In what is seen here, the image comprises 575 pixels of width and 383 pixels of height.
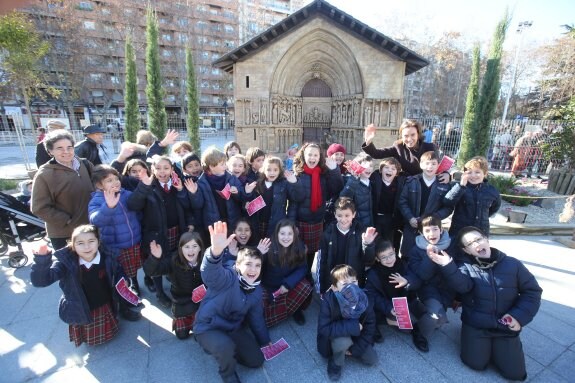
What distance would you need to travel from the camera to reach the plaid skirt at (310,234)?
3.56 m

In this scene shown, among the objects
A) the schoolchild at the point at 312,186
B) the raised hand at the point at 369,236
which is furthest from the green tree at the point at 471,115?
the raised hand at the point at 369,236

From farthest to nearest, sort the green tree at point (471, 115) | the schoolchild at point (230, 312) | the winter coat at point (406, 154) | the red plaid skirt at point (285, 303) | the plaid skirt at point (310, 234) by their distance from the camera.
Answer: the green tree at point (471, 115) < the winter coat at point (406, 154) < the plaid skirt at point (310, 234) < the red plaid skirt at point (285, 303) < the schoolchild at point (230, 312)

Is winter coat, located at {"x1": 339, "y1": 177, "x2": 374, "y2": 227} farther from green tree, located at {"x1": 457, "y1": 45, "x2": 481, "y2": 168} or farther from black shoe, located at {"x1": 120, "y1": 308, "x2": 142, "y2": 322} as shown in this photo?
green tree, located at {"x1": 457, "y1": 45, "x2": 481, "y2": 168}

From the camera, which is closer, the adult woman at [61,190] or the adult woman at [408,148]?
the adult woman at [61,190]

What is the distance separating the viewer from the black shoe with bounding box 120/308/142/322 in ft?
9.66

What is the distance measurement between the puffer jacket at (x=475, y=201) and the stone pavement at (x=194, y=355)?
1.11 metres

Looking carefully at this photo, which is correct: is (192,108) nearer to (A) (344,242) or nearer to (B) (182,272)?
(B) (182,272)

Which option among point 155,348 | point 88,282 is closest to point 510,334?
point 155,348

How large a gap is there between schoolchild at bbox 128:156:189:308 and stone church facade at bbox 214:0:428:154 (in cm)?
780

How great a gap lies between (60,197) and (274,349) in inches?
102

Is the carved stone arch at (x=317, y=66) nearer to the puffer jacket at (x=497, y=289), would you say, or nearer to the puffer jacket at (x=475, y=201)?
the puffer jacket at (x=475, y=201)

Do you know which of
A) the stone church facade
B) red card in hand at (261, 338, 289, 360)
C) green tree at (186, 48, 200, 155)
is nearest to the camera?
red card in hand at (261, 338, 289, 360)

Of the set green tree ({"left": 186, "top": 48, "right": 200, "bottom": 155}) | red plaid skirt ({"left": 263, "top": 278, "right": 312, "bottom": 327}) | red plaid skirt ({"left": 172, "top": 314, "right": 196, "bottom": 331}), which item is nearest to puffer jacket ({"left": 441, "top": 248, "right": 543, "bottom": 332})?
red plaid skirt ({"left": 263, "top": 278, "right": 312, "bottom": 327})

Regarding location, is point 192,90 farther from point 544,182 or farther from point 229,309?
point 544,182
